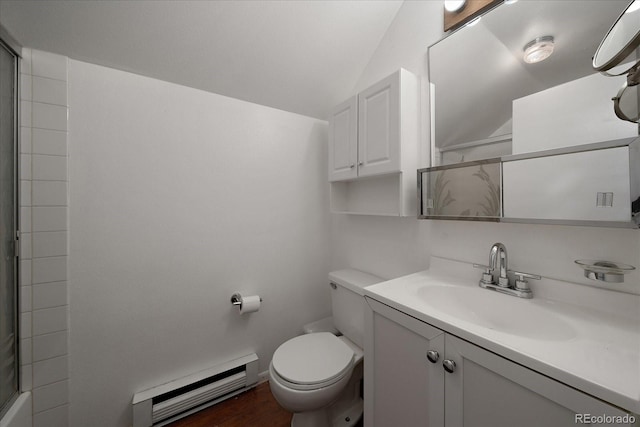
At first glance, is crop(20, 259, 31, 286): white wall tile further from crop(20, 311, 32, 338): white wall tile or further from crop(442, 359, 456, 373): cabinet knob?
crop(442, 359, 456, 373): cabinet knob

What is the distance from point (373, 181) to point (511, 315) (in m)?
0.98

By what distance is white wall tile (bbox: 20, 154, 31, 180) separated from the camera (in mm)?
1042

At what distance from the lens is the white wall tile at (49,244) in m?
1.07

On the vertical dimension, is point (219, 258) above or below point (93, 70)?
below

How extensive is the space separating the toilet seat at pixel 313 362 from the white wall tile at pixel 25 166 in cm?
146

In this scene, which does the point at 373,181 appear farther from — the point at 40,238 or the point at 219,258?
the point at 40,238

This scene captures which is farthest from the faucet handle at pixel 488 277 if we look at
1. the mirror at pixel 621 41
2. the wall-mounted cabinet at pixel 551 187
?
the mirror at pixel 621 41

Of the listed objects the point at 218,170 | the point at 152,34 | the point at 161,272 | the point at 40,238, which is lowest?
the point at 161,272

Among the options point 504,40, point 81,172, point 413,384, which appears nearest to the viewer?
point 413,384

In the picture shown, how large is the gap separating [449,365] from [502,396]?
0.41ft

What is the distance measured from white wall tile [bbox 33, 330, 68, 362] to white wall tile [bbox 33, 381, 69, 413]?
0.46 feet

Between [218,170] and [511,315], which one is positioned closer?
[511,315]

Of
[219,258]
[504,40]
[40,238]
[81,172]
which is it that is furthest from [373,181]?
[40,238]

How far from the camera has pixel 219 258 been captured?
1505 mm
